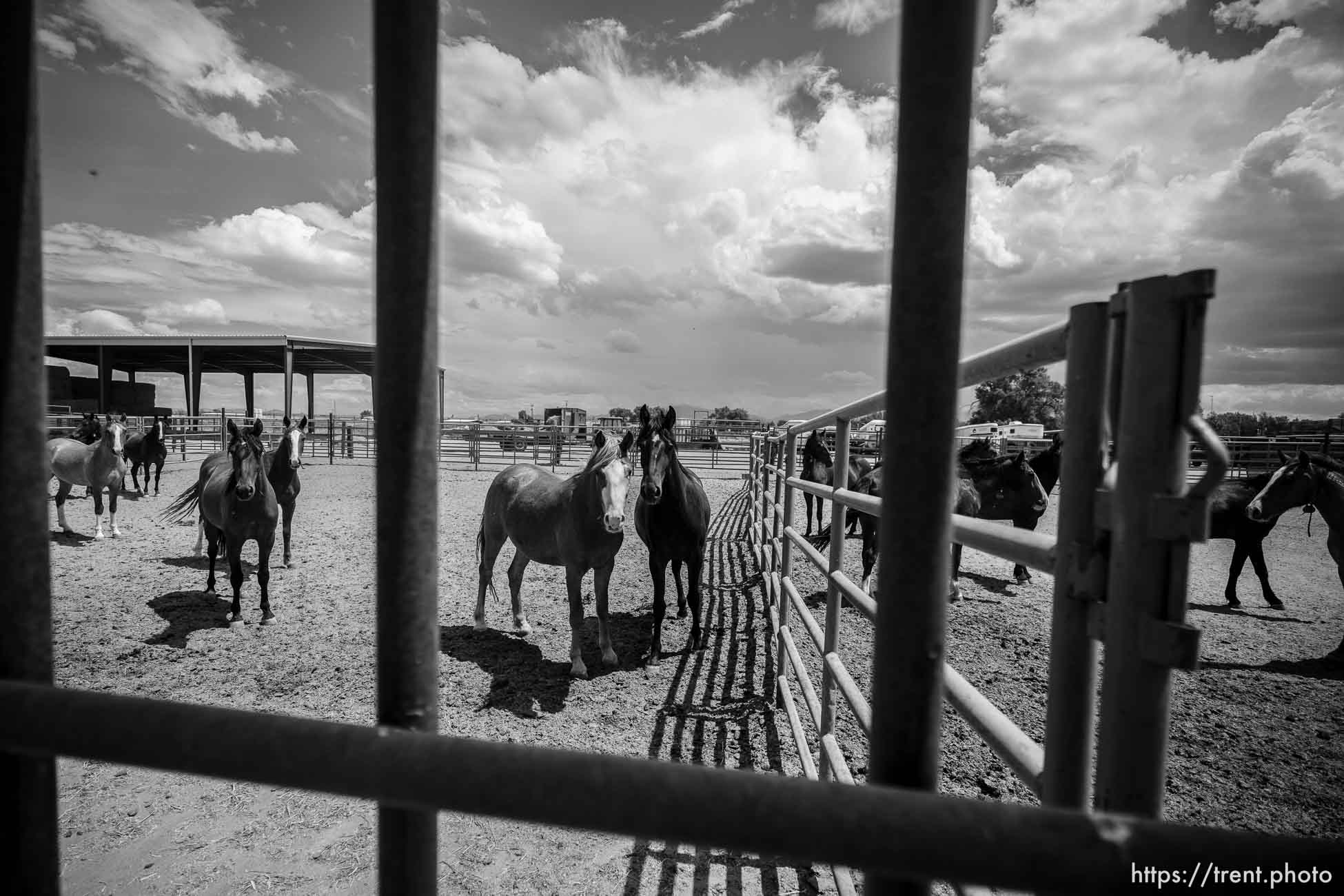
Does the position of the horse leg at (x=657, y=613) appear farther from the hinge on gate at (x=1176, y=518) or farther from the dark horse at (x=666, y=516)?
the hinge on gate at (x=1176, y=518)

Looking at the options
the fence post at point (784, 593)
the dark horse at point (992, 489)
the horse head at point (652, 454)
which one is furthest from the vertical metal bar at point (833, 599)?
the dark horse at point (992, 489)

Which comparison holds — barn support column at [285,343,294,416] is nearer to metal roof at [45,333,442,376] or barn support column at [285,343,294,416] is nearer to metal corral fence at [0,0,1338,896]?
metal roof at [45,333,442,376]

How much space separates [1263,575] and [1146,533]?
27.8ft

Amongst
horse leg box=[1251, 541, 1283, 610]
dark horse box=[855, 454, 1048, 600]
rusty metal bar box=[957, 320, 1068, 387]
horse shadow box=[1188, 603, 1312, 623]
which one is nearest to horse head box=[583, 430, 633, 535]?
dark horse box=[855, 454, 1048, 600]

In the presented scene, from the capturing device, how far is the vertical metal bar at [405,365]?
0.76m

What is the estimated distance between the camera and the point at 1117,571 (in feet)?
2.48

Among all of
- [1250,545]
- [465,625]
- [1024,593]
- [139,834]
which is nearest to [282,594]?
[465,625]

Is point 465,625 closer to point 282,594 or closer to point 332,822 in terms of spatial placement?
point 282,594

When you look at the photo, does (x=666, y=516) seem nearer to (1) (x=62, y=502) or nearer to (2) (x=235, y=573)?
(2) (x=235, y=573)

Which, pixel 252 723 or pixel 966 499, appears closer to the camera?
pixel 252 723

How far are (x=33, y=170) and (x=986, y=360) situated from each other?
5.02 feet

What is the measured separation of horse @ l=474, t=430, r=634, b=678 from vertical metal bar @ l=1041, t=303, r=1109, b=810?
148 inches

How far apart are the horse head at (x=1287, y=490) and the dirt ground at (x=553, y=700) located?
108 cm

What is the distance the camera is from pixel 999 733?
107 centimetres
